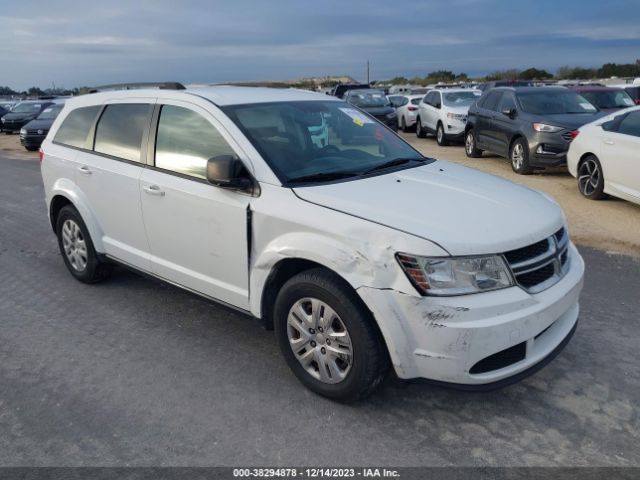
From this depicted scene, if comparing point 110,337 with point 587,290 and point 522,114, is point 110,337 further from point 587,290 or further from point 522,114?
point 522,114

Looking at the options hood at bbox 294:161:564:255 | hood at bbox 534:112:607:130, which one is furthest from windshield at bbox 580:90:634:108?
hood at bbox 294:161:564:255

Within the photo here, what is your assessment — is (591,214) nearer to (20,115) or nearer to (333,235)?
(333,235)

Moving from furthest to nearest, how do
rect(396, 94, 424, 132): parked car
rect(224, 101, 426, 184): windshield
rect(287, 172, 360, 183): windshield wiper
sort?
rect(396, 94, 424, 132): parked car < rect(224, 101, 426, 184): windshield < rect(287, 172, 360, 183): windshield wiper

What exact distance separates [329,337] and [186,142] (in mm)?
1820

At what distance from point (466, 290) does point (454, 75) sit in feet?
261

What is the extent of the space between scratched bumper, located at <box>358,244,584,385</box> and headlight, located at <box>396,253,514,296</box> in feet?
0.16

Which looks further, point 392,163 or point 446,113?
point 446,113

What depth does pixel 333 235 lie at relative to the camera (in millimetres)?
3176

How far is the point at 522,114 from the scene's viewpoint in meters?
11.5

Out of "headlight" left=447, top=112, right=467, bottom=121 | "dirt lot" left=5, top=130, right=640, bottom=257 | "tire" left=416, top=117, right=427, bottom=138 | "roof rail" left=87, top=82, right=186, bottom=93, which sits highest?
"roof rail" left=87, top=82, right=186, bottom=93

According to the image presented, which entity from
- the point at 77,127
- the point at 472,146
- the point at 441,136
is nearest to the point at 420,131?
the point at 441,136

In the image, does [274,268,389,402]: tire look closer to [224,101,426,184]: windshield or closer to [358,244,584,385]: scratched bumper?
[358,244,584,385]: scratched bumper

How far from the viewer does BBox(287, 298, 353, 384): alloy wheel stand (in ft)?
10.7

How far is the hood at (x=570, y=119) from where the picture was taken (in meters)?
10.8
